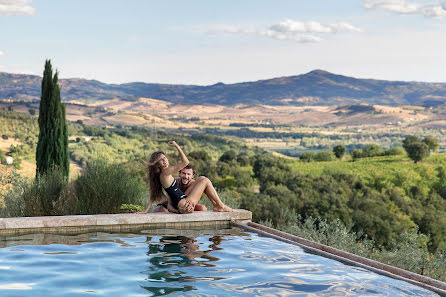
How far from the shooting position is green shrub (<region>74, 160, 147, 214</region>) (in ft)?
25.5

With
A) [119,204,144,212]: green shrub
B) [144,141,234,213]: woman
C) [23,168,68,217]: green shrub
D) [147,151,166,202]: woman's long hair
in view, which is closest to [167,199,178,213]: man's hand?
[144,141,234,213]: woman

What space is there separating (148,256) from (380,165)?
48441mm

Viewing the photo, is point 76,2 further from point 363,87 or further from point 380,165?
point 363,87

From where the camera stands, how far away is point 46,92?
13047mm

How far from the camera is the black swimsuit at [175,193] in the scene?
255 inches

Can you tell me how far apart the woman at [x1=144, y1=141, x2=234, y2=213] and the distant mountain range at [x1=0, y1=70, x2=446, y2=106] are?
153 meters

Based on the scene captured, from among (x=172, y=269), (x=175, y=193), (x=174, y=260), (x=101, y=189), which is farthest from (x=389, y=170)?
(x=172, y=269)

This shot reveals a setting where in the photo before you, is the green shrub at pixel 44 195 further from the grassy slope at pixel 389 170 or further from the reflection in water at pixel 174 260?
the grassy slope at pixel 389 170

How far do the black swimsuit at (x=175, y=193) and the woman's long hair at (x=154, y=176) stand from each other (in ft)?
0.52

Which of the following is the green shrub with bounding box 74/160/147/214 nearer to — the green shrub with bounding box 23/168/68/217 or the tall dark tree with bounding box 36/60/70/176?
the green shrub with bounding box 23/168/68/217

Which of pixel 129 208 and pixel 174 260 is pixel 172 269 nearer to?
pixel 174 260

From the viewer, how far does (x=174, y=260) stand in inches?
196

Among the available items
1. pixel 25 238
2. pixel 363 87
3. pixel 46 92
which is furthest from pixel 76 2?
pixel 363 87

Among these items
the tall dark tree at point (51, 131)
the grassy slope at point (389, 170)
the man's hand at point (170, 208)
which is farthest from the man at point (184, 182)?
the grassy slope at point (389, 170)
